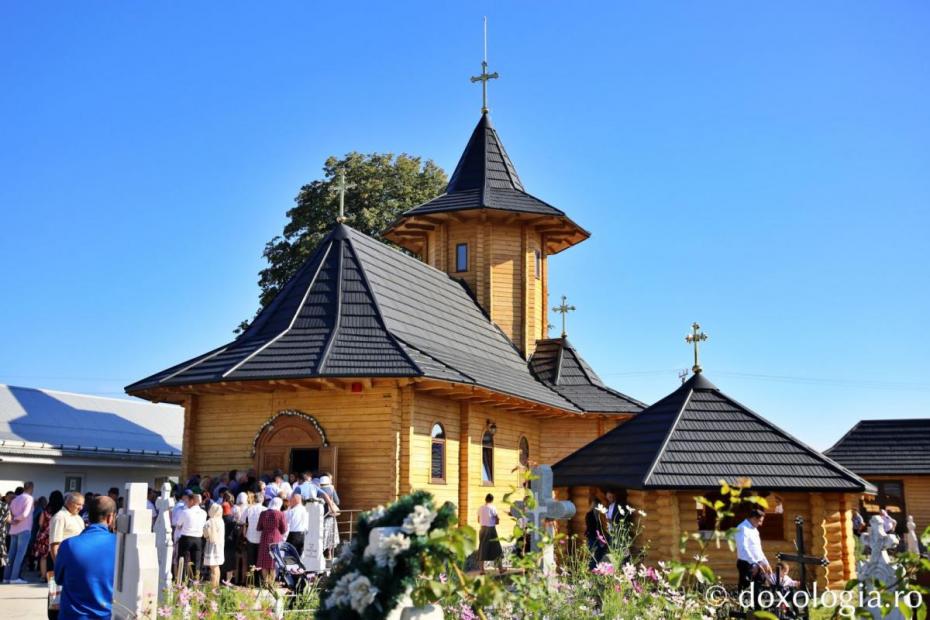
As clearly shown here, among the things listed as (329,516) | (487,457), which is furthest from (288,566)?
(487,457)

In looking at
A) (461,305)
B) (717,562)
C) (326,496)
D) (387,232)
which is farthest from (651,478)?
(387,232)

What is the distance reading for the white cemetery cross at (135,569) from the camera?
6453 millimetres

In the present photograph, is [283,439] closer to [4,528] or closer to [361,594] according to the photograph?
[4,528]

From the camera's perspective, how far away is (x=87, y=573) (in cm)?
617

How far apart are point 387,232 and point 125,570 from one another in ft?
74.8

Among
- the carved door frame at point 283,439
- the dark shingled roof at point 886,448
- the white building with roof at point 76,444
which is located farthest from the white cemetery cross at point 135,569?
the dark shingled roof at point 886,448

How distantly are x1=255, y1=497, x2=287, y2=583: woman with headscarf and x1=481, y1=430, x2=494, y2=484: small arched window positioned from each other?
27.6ft

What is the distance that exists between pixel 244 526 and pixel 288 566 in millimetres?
2061

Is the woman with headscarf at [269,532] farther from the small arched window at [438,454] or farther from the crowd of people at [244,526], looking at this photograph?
the small arched window at [438,454]

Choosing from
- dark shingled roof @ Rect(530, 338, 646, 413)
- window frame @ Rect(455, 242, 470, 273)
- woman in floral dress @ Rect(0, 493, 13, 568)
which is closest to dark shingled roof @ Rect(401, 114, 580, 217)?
window frame @ Rect(455, 242, 470, 273)

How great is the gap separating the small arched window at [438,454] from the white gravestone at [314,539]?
207 inches

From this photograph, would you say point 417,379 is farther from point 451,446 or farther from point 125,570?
point 125,570

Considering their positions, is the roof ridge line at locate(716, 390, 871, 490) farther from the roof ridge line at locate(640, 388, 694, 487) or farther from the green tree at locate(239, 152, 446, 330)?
the green tree at locate(239, 152, 446, 330)

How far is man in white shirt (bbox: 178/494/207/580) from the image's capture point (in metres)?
12.8
